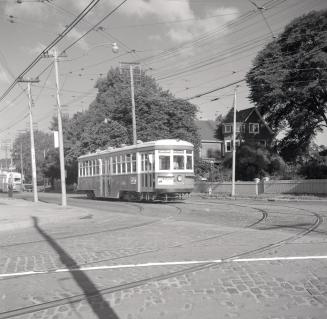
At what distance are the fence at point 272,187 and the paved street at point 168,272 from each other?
25500 millimetres

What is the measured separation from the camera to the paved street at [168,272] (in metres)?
5.91

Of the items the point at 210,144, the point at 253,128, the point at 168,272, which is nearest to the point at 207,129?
the point at 210,144

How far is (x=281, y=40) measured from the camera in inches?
1831

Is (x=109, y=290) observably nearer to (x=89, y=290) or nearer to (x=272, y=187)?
(x=89, y=290)

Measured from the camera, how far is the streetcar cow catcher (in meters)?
26.4

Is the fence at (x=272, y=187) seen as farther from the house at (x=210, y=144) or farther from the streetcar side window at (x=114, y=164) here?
the house at (x=210, y=144)

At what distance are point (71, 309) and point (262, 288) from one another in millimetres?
2451

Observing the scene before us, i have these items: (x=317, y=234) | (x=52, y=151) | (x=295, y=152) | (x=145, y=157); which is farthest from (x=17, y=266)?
(x=52, y=151)

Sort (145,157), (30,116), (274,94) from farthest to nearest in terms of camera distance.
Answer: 1. (274,94)
2. (30,116)
3. (145,157)

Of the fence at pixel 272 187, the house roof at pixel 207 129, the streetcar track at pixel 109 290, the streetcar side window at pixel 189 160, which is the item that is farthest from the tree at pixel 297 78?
the streetcar track at pixel 109 290

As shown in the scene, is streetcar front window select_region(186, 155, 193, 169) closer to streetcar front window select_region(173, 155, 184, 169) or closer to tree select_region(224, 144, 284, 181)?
streetcar front window select_region(173, 155, 184, 169)

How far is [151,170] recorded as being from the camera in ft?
87.5

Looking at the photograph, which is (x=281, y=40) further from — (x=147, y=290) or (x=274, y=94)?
(x=147, y=290)

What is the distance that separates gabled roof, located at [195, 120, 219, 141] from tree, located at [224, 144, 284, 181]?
25.4m
